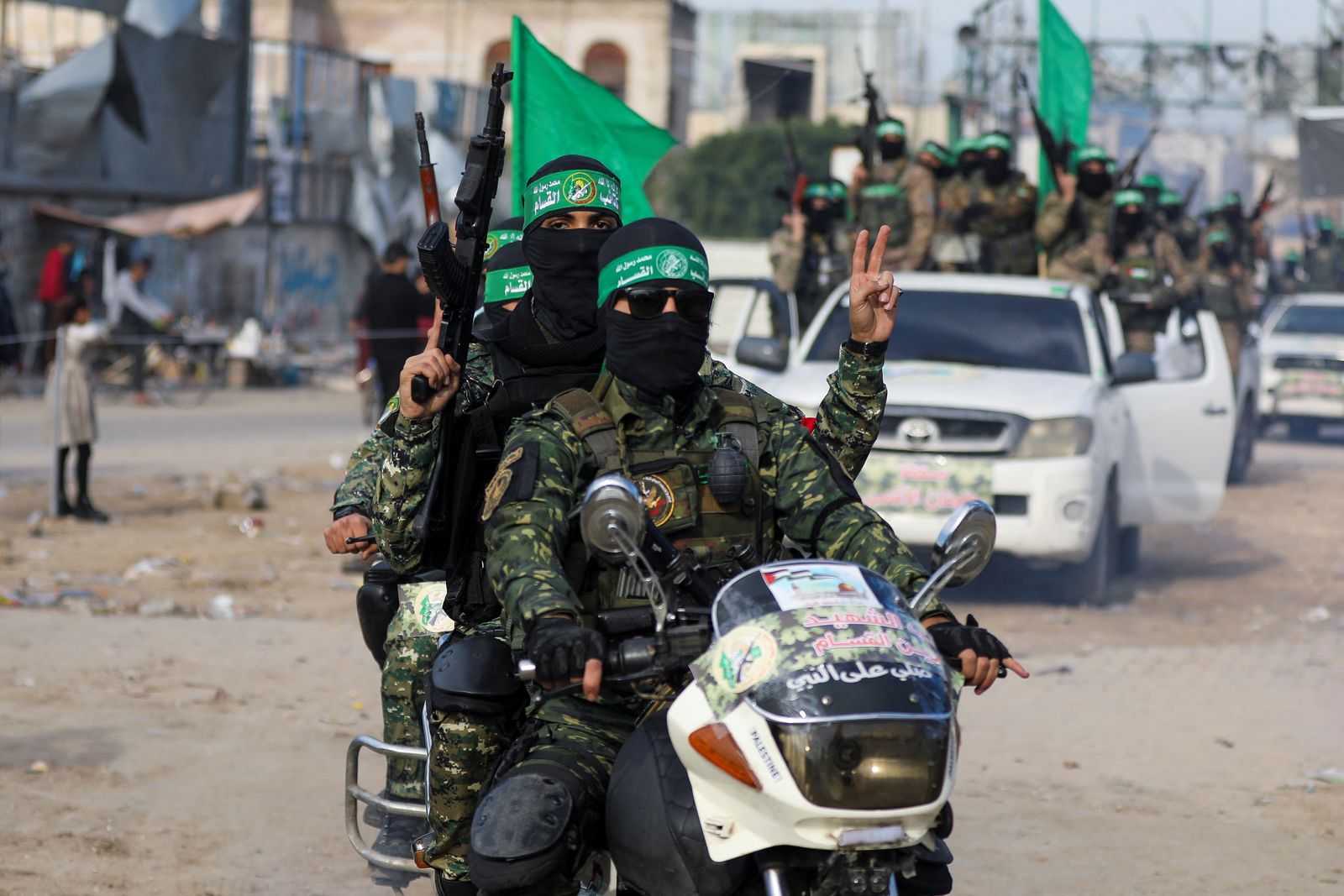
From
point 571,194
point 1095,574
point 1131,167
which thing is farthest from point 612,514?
point 1131,167

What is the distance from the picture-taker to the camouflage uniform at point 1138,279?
1193cm

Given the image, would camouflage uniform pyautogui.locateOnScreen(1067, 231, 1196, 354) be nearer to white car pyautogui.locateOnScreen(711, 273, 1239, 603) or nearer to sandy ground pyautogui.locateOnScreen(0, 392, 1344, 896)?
white car pyautogui.locateOnScreen(711, 273, 1239, 603)

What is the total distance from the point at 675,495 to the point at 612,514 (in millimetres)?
606

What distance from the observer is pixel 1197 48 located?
119 feet

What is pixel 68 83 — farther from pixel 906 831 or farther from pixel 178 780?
pixel 906 831

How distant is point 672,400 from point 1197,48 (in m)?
35.4

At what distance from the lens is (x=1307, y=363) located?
64.7 ft

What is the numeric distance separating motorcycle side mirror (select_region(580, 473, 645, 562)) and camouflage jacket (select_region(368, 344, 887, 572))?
933 mm

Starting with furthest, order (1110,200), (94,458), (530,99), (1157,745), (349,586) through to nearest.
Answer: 1. (94,458)
2. (1110,200)
3. (349,586)
4. (530,99)
5. (1157,745)

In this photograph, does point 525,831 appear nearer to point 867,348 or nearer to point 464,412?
point 464,412

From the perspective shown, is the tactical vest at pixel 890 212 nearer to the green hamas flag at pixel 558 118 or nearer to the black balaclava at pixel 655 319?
the green hamas flag at pixel 558 118

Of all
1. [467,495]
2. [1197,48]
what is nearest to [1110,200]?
[467,495]

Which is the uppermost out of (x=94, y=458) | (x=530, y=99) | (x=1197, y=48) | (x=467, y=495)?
(x=1197, y=48)

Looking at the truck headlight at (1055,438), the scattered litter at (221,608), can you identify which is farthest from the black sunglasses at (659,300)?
the truck headlight at (1055,438)
